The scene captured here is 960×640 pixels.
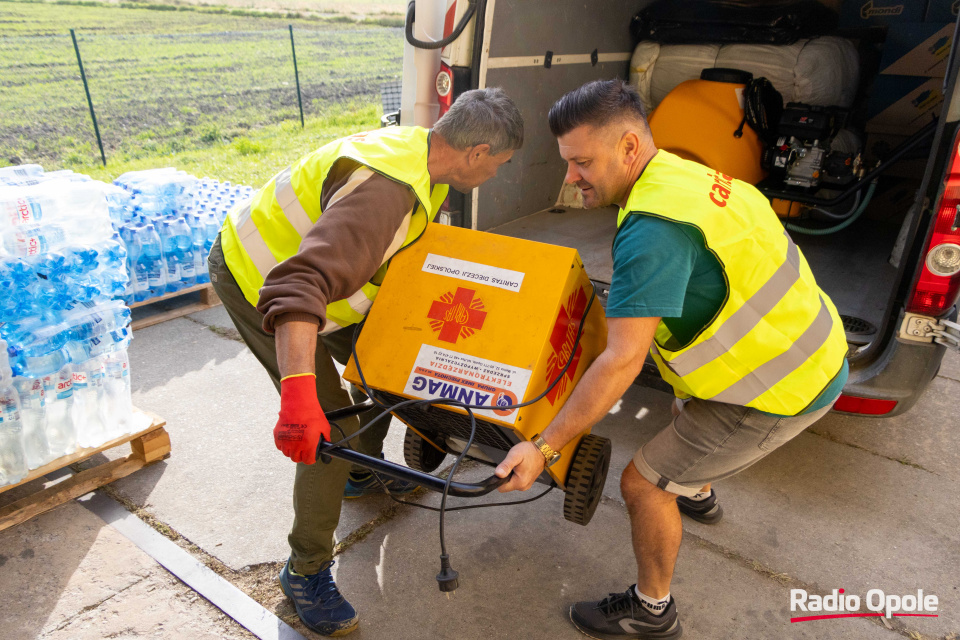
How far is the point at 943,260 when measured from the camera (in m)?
2.24

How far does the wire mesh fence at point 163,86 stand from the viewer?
9008 mm

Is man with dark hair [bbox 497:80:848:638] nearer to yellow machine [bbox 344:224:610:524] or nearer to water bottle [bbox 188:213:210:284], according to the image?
yellow machine [bbox 344:224:610:524]

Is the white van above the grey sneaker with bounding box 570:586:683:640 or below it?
above

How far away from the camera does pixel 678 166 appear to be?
1737 mm

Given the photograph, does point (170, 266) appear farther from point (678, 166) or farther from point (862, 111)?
point (862, 111)

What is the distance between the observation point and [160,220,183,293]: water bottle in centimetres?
394

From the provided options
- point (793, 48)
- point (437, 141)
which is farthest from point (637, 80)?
point (437, 141)

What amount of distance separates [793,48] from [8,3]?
1637 centimetres

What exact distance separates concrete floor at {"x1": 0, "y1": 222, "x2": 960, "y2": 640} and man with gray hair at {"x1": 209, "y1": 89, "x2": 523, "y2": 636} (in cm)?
31

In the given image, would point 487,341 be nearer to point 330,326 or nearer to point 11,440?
point 330,326

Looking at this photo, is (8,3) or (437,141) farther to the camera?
(8,3)

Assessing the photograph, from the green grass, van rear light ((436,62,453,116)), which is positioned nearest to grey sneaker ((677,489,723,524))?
van rear light ((436,62,453,116))

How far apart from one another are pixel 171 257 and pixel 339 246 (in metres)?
2.91

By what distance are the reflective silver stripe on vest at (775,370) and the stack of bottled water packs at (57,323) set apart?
2.26 metres
